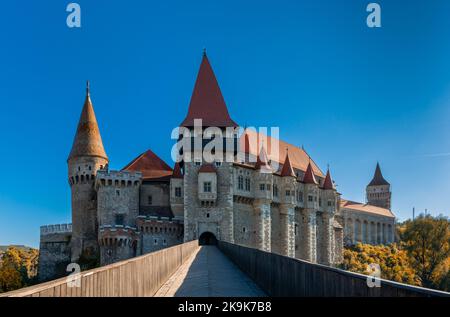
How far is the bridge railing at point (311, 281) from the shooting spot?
5828mm

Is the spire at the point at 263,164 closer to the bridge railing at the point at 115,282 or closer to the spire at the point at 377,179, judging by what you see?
the bridge railing at the point at 115,282

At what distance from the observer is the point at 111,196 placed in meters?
46.0

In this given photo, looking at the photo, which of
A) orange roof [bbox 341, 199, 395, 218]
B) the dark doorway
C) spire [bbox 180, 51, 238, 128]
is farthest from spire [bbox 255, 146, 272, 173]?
orange roof [bbox 341, 199, 395, 218]

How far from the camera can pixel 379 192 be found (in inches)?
4373

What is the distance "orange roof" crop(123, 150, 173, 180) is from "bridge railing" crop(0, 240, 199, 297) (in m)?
34.0

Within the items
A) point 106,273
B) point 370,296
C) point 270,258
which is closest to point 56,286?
point 106,273

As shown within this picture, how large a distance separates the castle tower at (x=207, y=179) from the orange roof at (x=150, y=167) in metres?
2.41

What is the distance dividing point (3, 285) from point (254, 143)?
28.9 m

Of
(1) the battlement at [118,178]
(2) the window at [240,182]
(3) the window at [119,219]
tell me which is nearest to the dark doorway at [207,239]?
(2) the window at [240,182]

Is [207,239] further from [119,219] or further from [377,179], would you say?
[377,179]

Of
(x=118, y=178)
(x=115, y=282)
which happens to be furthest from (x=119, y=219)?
(x=115, y=282)
